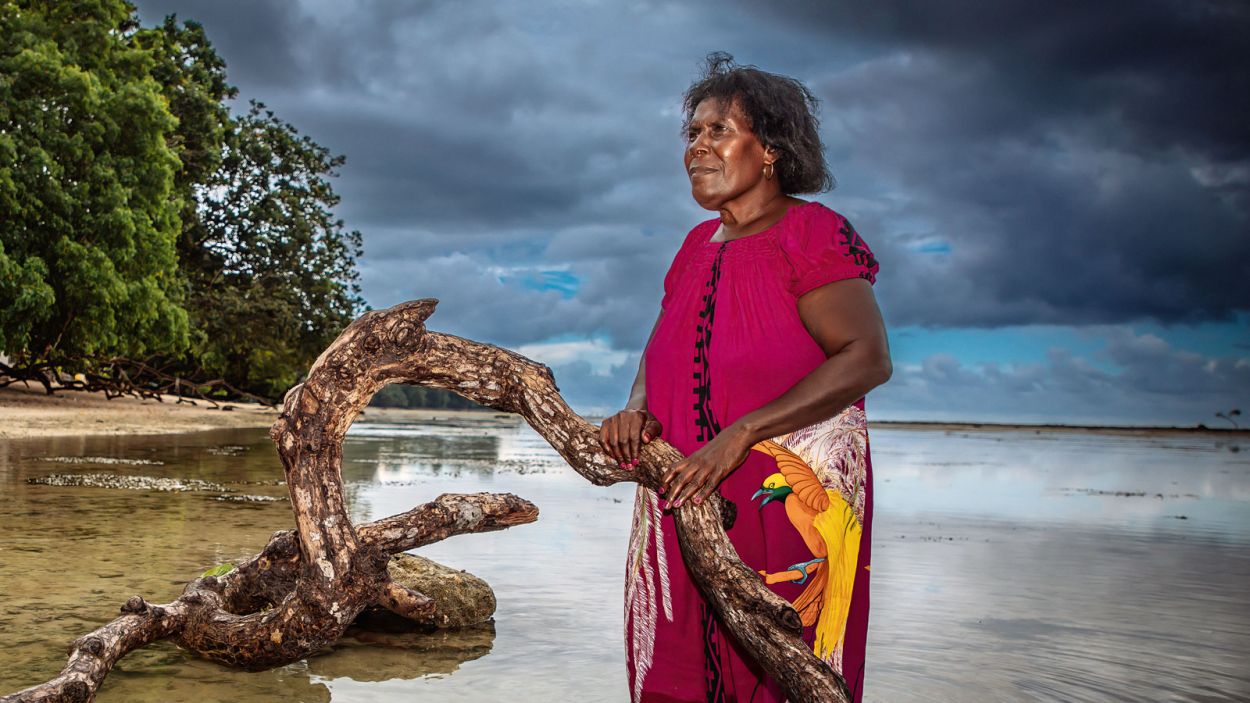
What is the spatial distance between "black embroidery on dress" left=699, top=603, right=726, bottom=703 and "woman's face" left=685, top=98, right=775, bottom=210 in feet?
3.76

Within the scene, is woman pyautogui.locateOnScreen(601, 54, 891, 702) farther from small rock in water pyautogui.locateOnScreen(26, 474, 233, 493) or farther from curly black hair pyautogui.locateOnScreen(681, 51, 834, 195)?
small rock in water pyautogui.locateOnScreen(26, 474, 233, 493)

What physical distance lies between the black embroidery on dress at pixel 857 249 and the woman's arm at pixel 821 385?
55 millimetres

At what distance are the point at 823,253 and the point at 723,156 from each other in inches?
16.7

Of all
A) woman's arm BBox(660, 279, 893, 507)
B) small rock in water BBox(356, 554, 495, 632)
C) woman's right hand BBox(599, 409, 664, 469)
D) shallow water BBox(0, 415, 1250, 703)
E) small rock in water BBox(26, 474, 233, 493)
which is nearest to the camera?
woman's arm BBox(660, 279, 893, 507)

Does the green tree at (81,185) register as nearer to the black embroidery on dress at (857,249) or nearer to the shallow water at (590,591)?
the shallow water at (590,591)

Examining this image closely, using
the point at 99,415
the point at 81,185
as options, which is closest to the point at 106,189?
the point at 81,185

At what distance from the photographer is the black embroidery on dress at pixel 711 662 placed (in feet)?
8.75

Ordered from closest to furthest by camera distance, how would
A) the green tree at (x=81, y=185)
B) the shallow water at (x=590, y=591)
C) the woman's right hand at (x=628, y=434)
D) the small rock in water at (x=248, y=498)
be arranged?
the woman's right hand at (x=628, y=434) < the shallow water at (x=590, y=591) < the small rock in water at (x=248, y=498) < the green tree at (x=81, y=185)

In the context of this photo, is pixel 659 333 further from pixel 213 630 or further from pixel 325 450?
pixel 213 630

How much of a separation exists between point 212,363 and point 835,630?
99.5 ft

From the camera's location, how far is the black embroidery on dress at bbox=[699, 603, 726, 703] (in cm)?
267

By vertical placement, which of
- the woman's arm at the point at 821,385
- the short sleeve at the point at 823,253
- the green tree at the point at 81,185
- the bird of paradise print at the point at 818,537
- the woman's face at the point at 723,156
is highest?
the green tree at the point at 81,185

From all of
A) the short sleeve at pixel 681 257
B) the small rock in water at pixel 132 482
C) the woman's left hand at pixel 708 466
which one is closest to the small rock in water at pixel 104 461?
the small rock in water at pixel 132 482

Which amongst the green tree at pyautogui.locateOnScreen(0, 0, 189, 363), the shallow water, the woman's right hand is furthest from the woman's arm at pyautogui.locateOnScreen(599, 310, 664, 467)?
the green tree at pyautogui.locateOnScreen(0, 0, 189, 363)
